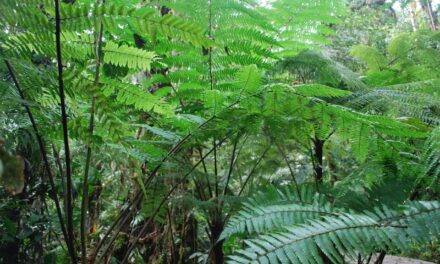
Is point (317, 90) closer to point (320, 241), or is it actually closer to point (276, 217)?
point (276, 217)

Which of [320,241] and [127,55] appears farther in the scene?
[127,55]

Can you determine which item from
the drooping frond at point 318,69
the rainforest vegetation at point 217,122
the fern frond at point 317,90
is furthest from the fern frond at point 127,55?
the drooping frond at point 318,69

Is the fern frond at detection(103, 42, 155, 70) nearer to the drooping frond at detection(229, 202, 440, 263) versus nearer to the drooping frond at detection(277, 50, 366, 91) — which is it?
the drooping frond at detection(229, 202, 440, 263)

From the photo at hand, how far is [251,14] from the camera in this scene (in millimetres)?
1615

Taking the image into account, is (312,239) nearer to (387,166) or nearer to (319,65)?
(387,166)

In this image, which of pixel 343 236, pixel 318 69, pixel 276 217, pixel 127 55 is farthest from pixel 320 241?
pixel 318 69

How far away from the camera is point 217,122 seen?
53.7 inches

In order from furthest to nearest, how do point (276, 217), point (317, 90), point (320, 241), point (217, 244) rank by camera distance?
point (217, 244), point (317, 90), point (276, 217), point (320, 241)

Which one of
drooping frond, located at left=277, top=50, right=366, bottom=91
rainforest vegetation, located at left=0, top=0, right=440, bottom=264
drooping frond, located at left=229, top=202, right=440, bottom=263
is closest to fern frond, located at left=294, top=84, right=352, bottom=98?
rainforest vegetation, located at left=0, top=0, right=440, bottom=264

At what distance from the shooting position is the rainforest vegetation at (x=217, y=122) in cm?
87

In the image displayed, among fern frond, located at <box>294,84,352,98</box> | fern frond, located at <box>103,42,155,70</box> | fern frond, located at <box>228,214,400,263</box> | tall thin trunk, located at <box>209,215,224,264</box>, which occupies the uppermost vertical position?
fern frond, located at <box>103,42,155,70</box>

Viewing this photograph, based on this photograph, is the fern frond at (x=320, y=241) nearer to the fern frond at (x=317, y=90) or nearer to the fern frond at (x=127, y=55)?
the fern frond at (x=317, y=90)

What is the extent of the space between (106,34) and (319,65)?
98 cm

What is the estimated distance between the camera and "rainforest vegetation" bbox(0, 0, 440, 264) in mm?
867
